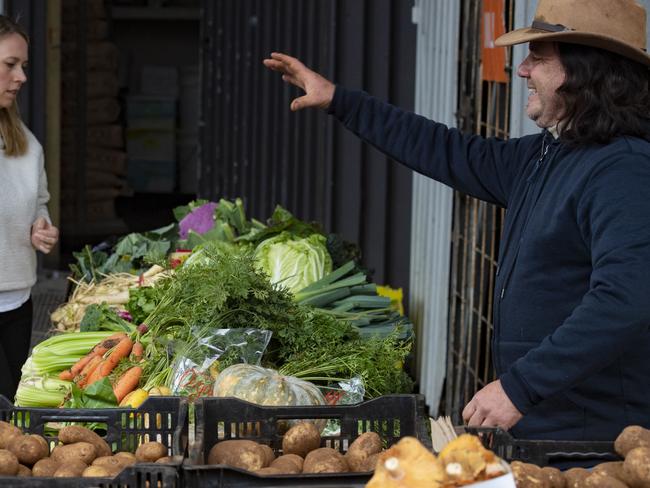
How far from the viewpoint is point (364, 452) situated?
2.60 m

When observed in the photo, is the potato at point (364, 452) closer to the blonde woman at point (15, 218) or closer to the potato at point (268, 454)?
the potato at point (268, 454)

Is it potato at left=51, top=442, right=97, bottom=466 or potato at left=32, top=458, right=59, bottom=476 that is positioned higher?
potato at left=51, top=442, right=97, bottom=466

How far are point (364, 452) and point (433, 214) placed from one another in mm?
4427

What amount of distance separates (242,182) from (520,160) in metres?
5.86

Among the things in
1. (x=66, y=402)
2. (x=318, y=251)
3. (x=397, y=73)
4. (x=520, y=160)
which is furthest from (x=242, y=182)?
(x=520, y=160)

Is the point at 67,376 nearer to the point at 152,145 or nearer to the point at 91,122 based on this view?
the point at 91,122

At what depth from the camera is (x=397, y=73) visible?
7.71 metres

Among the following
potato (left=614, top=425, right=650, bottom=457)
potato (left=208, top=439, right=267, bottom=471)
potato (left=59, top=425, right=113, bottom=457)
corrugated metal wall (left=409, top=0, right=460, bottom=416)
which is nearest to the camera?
potato (left=614, top=425, right=650, bottom=457)

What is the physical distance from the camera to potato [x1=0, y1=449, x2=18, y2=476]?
8.27 ft

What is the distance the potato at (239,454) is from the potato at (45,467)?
1.19ft

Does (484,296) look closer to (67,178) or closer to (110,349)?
(110,349)

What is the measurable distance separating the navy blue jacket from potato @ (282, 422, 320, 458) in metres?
0.47

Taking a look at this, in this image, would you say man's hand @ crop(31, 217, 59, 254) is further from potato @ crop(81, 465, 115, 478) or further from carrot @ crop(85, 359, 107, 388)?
potato @ crop(81, 465, 115, 478)

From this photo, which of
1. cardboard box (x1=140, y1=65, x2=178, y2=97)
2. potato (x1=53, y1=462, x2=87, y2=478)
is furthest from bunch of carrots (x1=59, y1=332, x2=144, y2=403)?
cardboard box (x1=140, y1=65, x2=178, y2=97)
